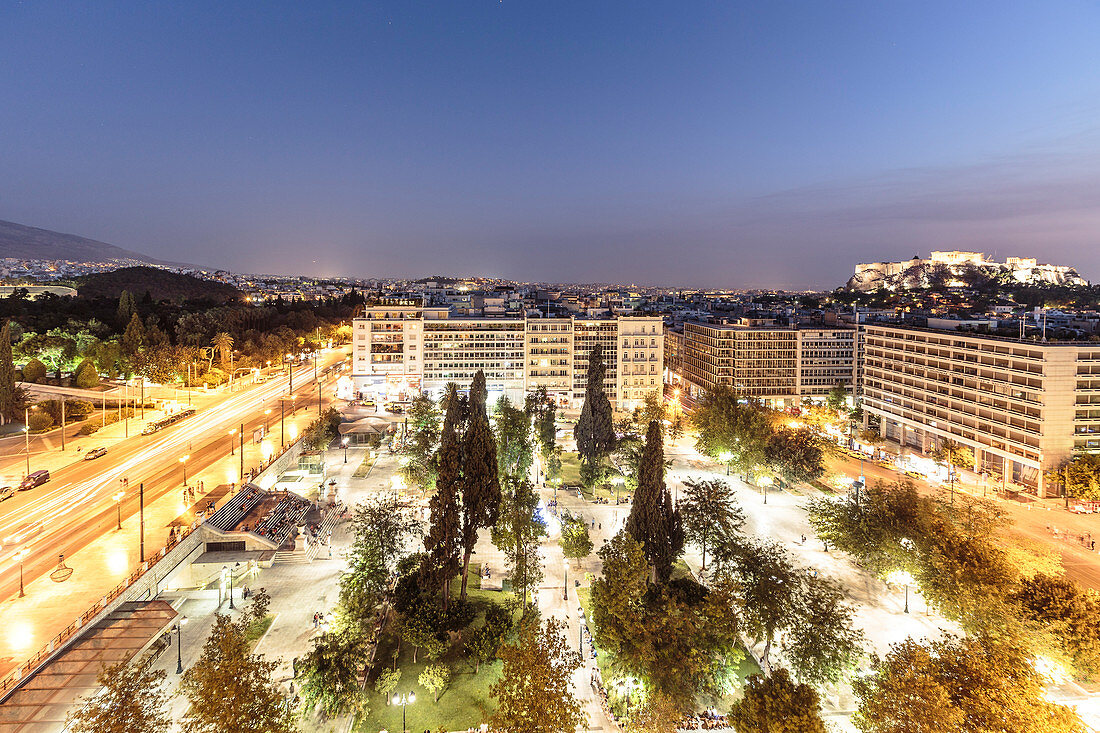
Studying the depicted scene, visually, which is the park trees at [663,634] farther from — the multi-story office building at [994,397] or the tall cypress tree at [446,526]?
the multi-story office building at [994,397]

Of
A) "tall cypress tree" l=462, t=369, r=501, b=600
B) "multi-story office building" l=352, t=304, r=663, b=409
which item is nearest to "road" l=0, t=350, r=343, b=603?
"multi-story office building" l=352, t=304, r=663, b=409

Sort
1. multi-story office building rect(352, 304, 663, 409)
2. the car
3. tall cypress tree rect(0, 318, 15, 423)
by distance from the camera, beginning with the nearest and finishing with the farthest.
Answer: the car < tall cypress tree rect(0, 318, 15, 423) < multi-story office building rect(352, 304, 663, 409)

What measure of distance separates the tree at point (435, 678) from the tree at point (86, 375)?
236 feet

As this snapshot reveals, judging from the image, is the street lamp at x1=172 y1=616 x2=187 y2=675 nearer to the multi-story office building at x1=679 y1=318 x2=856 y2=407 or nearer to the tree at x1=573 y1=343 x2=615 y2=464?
the tree at x1=573 y1=343 x2=615 y2=464

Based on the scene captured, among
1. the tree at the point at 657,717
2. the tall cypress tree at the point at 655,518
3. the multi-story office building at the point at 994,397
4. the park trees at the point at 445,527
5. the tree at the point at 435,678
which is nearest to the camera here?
the tree at the point at 657,717

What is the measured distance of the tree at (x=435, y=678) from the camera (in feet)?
71.5

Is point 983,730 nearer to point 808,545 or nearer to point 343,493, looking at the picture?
point 808,545

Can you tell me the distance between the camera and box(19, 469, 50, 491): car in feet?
135

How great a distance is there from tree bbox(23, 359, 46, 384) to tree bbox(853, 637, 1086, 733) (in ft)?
303

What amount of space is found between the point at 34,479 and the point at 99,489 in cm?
544

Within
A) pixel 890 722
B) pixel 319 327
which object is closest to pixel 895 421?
pixel 890 722

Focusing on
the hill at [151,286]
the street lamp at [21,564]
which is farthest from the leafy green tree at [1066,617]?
the hill at [151,286]

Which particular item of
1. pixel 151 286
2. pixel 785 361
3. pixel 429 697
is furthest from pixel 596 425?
pixel 151 286

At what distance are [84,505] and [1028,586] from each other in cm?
5968
